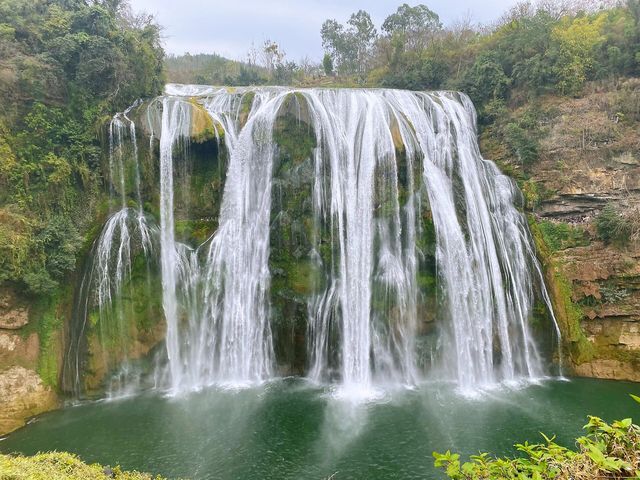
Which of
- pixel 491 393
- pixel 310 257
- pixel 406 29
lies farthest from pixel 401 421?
pixel 406 29

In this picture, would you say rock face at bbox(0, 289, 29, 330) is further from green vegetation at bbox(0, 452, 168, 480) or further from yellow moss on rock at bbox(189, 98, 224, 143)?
green vegetation at bbox(0, 452, 168, 480)

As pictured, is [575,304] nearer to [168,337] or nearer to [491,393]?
[491,393]

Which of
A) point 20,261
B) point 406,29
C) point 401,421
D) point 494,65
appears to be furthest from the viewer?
point 406,29

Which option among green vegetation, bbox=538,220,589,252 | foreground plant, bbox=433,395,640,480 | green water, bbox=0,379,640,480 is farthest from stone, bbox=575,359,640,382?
foreground plant, bbox=433,395,640,480

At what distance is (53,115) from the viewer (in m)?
14.6

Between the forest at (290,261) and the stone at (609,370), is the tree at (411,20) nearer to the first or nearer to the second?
the forest at (290,261)

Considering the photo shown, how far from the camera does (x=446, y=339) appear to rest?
13711mm

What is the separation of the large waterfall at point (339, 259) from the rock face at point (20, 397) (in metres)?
2.90

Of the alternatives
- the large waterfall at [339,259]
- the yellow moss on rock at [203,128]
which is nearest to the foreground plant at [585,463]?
the large waterfall at [339,259]

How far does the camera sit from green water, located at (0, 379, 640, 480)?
29.5 ft

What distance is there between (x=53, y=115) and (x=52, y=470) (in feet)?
43.9

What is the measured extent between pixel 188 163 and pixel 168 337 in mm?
6215

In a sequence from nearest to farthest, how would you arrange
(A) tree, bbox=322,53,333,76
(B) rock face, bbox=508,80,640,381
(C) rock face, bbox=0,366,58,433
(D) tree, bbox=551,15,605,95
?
(C) rock face, bbox=0,366,58,433, (B) rock face, bbox=508,80,640,381, (D) tree, bbox=551,15,605,95, (A) tree, bbox=322,53,333,76

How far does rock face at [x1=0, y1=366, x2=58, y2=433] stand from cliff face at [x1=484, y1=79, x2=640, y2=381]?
53.3 feet
